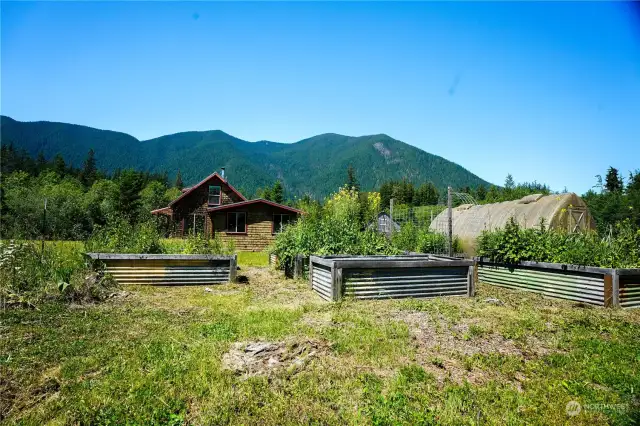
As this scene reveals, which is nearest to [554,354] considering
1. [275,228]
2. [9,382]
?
[9,382]

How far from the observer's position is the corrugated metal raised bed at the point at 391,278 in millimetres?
7188

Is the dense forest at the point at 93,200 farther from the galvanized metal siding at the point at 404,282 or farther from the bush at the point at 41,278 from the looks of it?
the galvanized metal siding at the point at 404,282

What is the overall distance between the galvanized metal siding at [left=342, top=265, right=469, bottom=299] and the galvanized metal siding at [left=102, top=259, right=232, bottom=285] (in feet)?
11.8

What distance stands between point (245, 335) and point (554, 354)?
3.77 metres

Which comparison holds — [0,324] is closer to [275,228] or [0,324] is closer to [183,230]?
[275,228]

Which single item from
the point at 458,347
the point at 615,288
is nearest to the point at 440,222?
the point at 615,288

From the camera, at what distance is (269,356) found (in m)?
4.00

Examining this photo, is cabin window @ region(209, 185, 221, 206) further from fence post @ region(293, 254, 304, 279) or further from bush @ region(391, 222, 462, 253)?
fence post @ region(293, 254, 304, 279)

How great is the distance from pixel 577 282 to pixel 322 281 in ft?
17.4

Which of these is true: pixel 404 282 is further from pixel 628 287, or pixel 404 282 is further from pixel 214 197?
pixel 214 197

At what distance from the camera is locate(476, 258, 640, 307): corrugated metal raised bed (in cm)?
698

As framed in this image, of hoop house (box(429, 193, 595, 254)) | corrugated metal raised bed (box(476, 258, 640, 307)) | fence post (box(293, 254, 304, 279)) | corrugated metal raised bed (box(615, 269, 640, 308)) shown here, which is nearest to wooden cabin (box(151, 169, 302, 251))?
hoop house (box(429, 193, 595, 254))

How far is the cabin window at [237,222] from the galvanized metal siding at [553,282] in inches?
656

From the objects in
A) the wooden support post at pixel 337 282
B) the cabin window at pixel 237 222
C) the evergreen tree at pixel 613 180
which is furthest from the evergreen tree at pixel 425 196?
the wooden support post at pixel 337 282
